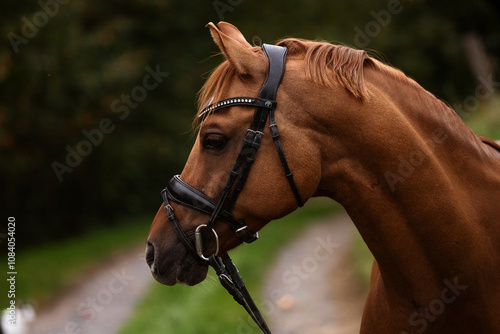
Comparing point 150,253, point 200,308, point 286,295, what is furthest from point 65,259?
point 150,253

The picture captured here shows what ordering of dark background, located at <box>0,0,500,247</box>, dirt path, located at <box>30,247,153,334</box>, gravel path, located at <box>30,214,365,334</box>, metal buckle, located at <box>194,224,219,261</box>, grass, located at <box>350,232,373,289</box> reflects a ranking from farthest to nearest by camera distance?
dark background, located at <box>0,0,500,247</box>
dirt path, located at <box>30,247,153,334</box>
grass, located at <box>350,232,373,289</box>
gravel path, located at <box>30,214,365,334</box>
metal buckle, located at <box>194,224,219,261</box>

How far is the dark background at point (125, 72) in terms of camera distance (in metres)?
13.9

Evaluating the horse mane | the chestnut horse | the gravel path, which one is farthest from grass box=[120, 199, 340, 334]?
the horse mane

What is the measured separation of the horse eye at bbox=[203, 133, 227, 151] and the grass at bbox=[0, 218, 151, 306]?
8253 mm

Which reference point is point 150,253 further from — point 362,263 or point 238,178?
point 362,263

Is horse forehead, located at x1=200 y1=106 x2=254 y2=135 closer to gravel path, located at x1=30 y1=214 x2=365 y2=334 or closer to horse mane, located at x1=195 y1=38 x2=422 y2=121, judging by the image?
horse mane, located at x1=195 y1=38 x2=422 y2=121

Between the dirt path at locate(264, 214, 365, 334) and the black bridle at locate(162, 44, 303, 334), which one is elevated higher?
the black bridle at locate(162, 44, 303, 334)

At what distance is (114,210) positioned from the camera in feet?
63.7

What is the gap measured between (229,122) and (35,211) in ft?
50.3

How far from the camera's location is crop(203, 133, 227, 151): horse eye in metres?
2.79

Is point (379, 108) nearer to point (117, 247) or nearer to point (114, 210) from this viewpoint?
point (117, 247)

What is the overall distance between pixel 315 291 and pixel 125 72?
33.1 feet

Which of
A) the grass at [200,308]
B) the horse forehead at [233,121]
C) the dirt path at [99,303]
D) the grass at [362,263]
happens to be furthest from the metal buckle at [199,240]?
the dirt path at [99,303]

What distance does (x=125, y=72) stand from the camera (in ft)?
53.1
